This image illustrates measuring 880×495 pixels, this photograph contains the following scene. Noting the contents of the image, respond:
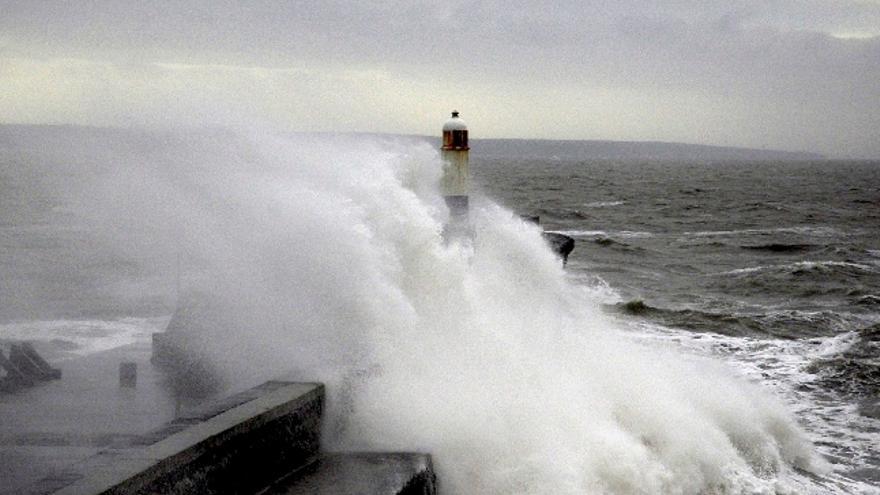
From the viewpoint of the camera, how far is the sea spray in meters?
5.77

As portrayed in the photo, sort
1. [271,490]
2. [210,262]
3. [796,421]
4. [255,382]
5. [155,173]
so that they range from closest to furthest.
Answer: [271,490] < [255,382] < [210,262] < [796,421] < [155,173]

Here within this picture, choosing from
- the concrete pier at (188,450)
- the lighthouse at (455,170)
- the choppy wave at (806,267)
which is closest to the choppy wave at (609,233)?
the choppy wave at (806,267)

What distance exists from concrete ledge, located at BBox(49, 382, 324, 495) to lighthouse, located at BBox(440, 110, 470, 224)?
470cm

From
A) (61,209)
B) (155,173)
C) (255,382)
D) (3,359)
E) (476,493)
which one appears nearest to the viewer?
(476,493)

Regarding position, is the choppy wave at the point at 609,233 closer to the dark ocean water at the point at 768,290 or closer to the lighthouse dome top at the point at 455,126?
the dark ocean water at the point at 768,290

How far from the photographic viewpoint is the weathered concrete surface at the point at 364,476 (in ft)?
15.9

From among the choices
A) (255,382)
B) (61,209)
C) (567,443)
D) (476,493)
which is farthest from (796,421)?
(61,209)

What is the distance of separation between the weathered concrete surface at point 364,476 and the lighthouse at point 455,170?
485cm

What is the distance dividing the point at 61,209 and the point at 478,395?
104 ft

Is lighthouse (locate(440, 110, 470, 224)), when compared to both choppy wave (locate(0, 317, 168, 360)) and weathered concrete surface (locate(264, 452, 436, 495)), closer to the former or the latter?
choppy wave (locate(0, 317, 168, 360))

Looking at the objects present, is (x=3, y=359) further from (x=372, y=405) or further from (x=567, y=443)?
(x=567, y=443)

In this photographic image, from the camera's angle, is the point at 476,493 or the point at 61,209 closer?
the point at 476,493

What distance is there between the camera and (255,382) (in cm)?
597

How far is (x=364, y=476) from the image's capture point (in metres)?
5.02
